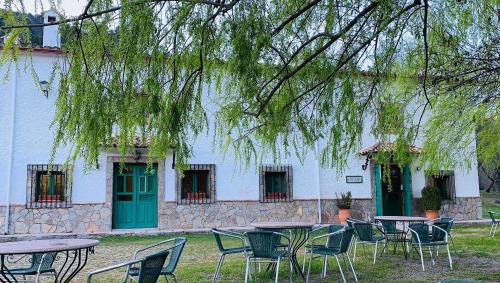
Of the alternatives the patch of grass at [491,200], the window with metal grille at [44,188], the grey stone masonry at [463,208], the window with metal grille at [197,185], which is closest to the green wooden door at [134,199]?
the window with metal grille at [197,185]

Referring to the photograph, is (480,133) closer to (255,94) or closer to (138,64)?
(255,94)

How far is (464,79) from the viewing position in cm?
497

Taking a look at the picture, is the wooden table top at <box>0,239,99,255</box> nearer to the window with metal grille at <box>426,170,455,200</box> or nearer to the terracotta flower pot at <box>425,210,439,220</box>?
the terracotta flower pot at <box>425,210,439,220</box>

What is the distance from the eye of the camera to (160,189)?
12.1 metres

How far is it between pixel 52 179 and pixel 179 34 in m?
9.82

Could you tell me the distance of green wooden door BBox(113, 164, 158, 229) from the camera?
12.0 m

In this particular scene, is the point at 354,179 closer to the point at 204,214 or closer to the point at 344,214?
the point at 344,214

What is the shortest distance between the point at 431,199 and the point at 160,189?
803cm

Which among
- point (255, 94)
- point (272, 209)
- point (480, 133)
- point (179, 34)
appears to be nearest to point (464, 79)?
point (480, 133)

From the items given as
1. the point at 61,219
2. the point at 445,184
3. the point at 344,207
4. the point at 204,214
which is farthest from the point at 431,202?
the point at 61,219

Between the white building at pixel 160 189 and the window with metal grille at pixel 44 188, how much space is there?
2 centimetres

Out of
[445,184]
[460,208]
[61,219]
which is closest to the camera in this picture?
[61,219]

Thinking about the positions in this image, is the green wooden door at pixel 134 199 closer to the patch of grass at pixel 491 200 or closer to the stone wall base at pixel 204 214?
the stone wall base at pixel 204 214

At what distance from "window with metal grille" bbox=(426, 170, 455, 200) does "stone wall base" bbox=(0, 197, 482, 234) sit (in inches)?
10.9
